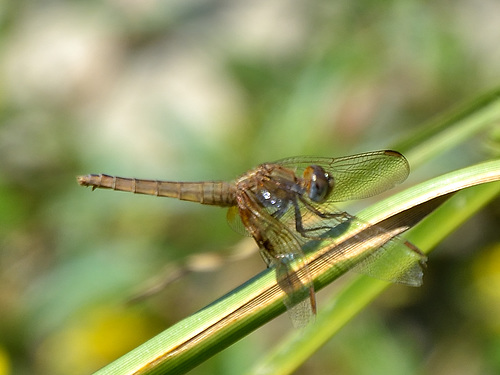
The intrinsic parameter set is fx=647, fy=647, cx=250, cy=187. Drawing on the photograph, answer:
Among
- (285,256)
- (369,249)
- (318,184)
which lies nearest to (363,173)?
(318,184)

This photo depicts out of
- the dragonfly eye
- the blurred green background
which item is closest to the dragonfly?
the dragonfly eye

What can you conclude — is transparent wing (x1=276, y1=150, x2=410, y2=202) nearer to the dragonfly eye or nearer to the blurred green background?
the dragonfly eye

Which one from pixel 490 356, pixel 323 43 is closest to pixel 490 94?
pixel 490 356

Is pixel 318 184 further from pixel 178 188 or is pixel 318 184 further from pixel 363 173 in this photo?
pixel 178 188

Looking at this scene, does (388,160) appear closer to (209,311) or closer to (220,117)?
(209,311)

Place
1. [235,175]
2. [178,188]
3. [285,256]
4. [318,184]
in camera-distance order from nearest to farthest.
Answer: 1. [285,256]
2. [318,184]
3. [178,188]
4. [235,175]

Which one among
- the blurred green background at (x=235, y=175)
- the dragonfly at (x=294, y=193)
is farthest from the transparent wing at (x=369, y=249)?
the blurred green background at (x=235, y=175)

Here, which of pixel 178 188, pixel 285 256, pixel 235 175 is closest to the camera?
pixel 285 256
